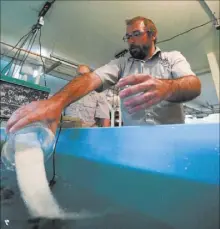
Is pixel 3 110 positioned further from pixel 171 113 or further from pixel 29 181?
pixel 171 113

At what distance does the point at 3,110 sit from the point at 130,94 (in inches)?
36.8

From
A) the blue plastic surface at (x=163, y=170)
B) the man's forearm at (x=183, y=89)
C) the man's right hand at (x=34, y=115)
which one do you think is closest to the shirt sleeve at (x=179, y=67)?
the man's forearm at (x=183, y=89)

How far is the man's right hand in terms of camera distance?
0.38 metres

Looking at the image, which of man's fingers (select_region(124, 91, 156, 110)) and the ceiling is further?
the ceiling

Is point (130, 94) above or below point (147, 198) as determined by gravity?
above

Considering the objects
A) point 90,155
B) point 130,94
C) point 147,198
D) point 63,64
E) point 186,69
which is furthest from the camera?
point 63,64

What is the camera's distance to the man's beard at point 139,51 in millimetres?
897

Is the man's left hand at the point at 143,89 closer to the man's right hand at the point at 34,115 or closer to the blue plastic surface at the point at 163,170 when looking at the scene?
the blue plastic surface at the point at 163,170

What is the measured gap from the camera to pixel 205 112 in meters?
6.12

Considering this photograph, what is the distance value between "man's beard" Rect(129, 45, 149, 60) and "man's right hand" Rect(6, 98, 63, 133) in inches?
24.5

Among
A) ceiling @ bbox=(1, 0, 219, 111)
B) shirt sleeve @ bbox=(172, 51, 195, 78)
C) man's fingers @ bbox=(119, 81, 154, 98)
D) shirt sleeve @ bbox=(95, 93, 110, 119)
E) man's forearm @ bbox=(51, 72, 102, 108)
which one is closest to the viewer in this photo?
man's fingers @ bbox=(119, 81, 154, 98)

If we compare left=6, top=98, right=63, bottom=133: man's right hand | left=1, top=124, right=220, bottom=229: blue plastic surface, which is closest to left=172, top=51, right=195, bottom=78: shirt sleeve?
left=1, top=124, right=220, bottom=229: blue plastic surface

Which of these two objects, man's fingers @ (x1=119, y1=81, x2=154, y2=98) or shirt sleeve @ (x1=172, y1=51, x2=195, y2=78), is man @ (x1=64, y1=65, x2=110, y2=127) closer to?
shirt sleeve @ (x1=172, y1=51, x2=195, y2=78)

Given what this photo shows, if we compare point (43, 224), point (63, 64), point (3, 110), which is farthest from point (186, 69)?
point (63, 64)
